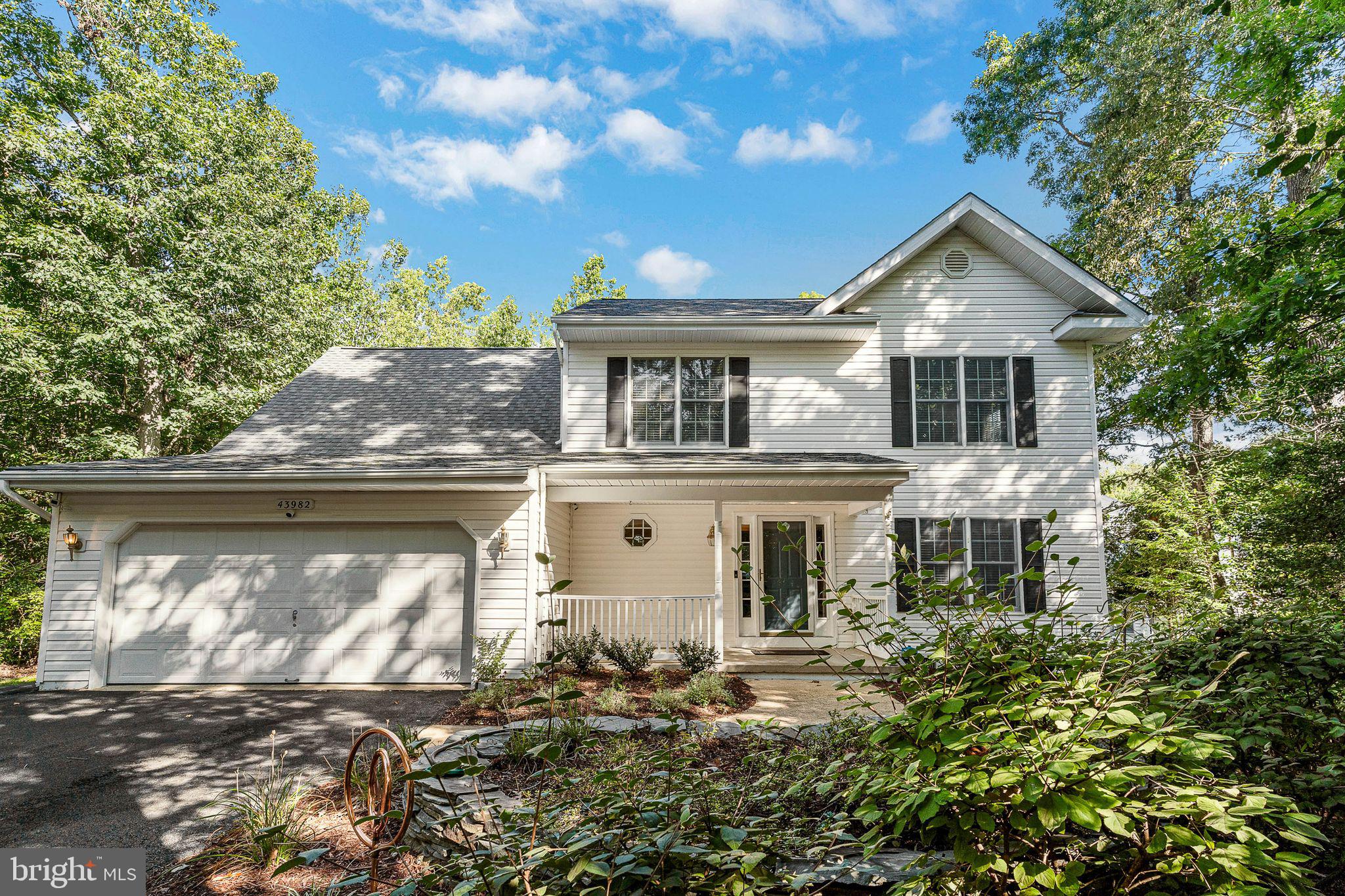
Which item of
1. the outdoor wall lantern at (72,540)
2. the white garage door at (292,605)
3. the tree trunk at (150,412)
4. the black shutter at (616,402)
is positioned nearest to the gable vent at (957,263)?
the black shutter at (616,402)

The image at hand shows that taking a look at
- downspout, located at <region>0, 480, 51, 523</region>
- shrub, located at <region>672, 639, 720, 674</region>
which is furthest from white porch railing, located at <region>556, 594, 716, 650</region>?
downspout, located at <region>0, 480, 51, 523</region>

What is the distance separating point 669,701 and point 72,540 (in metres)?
8.21

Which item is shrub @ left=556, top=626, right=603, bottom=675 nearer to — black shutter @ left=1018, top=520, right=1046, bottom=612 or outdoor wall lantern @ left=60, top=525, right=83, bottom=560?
black shutter @ left=1018, top=520, right=1046, bottom=612

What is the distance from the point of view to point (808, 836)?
2820 millimetres

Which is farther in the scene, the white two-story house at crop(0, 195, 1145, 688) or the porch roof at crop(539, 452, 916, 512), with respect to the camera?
the porch roof at crop(539, 452, 916, 512)

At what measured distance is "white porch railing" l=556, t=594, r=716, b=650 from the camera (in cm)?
902

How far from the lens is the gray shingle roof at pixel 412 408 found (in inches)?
416

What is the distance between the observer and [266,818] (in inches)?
147

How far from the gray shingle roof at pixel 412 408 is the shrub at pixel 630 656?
3371 mm

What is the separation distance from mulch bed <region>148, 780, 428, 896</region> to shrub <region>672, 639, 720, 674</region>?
4.88 metres

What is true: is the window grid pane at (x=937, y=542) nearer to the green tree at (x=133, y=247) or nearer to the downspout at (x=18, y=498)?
the downspout at (x=18, y=498)

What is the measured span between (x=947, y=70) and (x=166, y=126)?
2177cm

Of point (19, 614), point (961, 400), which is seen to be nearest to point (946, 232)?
point (961, 400)

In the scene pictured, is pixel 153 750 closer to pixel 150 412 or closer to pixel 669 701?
pixel 669 701
